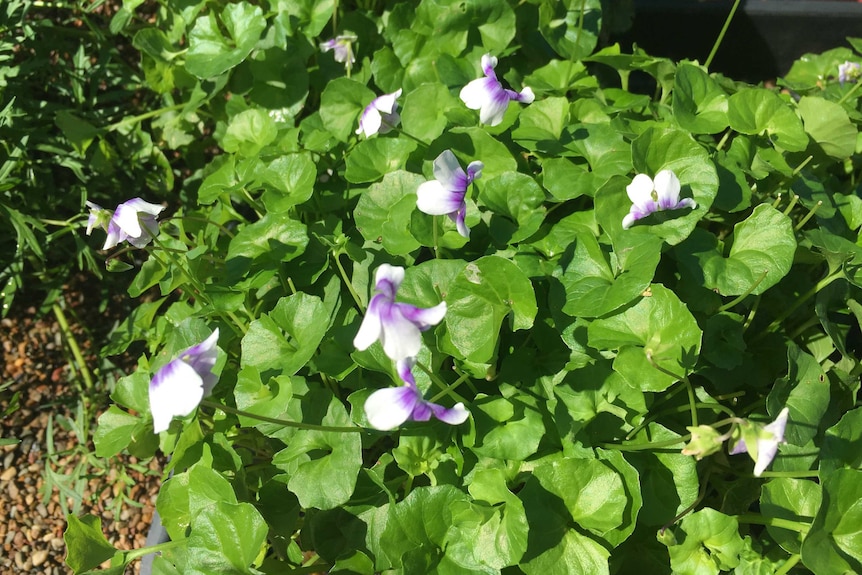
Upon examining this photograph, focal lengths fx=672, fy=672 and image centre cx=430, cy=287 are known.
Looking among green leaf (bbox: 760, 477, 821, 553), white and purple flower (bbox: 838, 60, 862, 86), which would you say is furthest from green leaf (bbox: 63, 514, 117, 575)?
white and purple flower (bbox: 838, 60, 862, 86)

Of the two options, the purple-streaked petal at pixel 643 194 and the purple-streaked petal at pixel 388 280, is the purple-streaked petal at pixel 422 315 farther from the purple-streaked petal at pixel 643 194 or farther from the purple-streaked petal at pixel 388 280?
the purple-streaked petal at pixel 643 194

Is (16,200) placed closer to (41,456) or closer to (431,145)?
(41,456)

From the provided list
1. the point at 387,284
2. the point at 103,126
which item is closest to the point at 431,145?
the point at 387,284

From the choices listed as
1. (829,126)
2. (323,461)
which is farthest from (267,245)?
(829,126)

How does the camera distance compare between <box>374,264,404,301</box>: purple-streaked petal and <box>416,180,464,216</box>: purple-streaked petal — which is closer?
<box>374,264,404,301</box>: purple-streaked petal

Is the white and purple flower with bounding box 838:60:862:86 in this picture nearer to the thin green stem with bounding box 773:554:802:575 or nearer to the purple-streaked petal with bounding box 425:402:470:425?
the thin green stem with bounding box 773:554:802:575

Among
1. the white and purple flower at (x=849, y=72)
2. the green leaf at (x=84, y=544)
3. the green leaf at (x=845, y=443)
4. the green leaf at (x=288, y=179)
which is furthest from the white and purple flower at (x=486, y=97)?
the white and purple flower at (x=849, y=72)
